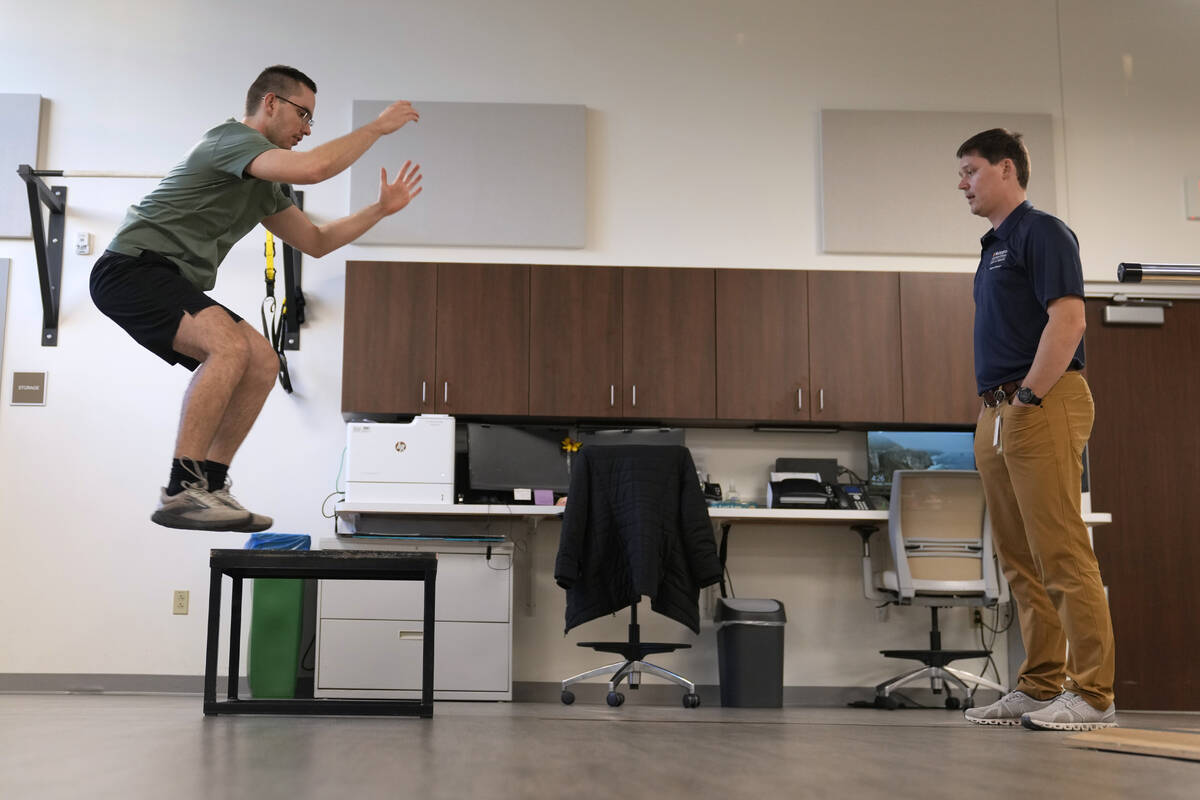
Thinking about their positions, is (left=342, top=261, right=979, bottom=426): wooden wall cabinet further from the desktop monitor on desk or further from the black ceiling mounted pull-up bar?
the black ceiling mounted pull-up bar

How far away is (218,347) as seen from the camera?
2.81 meters

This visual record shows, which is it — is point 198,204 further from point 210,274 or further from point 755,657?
point 755,657

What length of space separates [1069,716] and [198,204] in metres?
2.74

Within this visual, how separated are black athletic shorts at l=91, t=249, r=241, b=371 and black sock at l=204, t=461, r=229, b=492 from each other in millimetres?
315

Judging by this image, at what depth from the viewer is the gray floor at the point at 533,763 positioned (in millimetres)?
1418

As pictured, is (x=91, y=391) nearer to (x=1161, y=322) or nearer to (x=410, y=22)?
(x=410, y=22)

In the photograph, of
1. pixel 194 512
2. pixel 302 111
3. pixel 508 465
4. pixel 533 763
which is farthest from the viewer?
pixel 508 465

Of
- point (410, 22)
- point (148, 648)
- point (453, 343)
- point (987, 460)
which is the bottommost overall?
point (148, 648)

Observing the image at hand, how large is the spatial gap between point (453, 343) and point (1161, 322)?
3.98 meters

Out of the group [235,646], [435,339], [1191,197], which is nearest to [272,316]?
[435,339]

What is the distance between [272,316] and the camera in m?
5.93

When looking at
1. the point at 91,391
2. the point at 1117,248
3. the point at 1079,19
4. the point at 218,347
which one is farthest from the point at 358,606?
the point at 1079,19

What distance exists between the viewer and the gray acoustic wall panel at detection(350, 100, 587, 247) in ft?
19.7

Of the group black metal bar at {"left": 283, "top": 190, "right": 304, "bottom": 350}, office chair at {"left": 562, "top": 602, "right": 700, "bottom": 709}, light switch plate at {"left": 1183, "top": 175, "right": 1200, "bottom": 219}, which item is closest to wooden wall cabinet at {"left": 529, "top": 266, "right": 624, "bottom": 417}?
office chair at {"left": 562, "top": 602, "right": 700, "bottom": 709}
